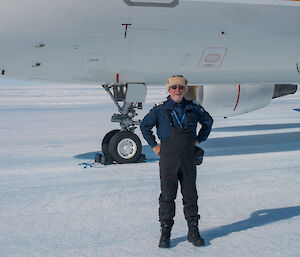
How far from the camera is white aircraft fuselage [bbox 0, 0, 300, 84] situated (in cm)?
841

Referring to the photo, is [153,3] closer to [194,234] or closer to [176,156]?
[176,156]

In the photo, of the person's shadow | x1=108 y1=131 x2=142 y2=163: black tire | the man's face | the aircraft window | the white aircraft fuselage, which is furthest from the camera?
x1=108 y1=131 x2=142 y2=163: black tire

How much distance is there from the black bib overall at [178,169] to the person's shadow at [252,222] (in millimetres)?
415

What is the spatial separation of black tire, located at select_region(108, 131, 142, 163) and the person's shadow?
4.11 m

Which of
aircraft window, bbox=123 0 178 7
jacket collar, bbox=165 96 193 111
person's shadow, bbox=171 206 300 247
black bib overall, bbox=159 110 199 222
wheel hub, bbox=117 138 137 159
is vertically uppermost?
aircraft window, bbox=123 0 178 7

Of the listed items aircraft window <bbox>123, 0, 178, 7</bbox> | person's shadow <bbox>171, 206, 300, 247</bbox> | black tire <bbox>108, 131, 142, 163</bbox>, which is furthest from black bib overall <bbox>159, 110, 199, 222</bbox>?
black tire <bbox>108, 131, 142, 163</bbox>

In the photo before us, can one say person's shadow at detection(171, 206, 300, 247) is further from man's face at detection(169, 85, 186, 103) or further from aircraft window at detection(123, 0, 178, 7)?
aircraft window at detection(123, 0, 178, 7)

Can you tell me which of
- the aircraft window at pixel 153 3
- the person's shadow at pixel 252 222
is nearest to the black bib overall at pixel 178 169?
the person's shadow at pixel 252 222

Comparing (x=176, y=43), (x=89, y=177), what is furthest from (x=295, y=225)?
(x=176, y=43)

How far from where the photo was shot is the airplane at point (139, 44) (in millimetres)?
8422

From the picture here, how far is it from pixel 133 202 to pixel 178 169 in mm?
1971

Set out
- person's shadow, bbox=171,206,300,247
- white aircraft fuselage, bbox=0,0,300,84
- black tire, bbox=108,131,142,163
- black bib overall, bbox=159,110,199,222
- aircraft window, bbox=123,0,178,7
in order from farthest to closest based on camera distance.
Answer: black tire, bbox=108,131,142,163 < aircraft window, bbox=123,0,178,7 < white aircraft fuselage, bbox=0,0,300,84 < person's shadow, bbox=171,206,300,247 < black bib overall, bbox=159,110,199,222

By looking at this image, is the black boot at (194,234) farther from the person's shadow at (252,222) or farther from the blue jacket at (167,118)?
the blue jacket at (167,118)

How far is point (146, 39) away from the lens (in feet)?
29.5
